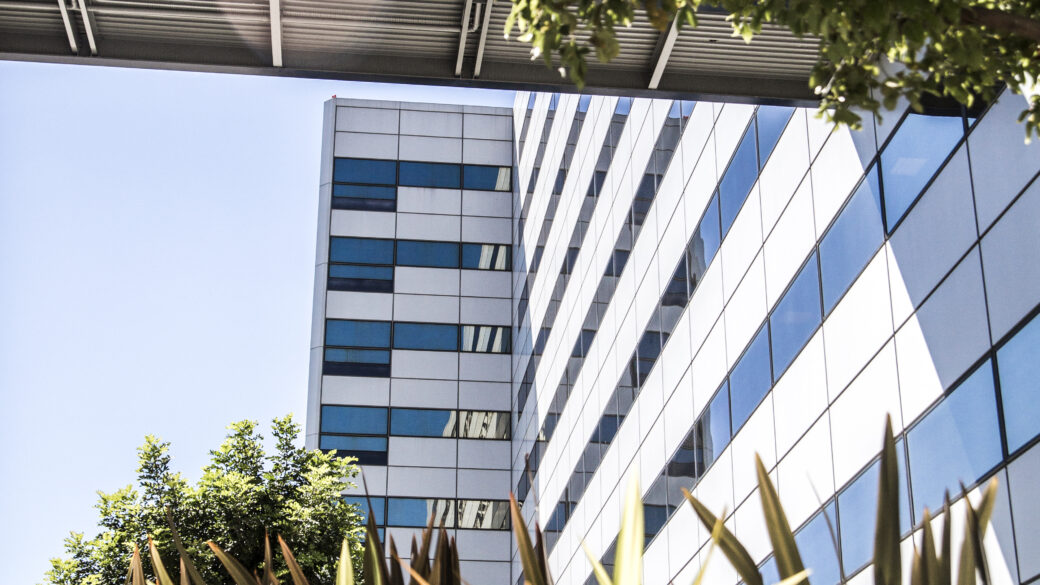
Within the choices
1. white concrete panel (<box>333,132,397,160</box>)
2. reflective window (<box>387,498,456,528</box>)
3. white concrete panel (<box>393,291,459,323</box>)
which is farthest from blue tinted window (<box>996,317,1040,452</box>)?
white concrete panel (<box>333,132,397,160</box>)

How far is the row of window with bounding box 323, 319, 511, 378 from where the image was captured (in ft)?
132

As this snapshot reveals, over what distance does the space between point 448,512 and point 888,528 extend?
34844 millimetres

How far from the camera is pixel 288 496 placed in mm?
18156

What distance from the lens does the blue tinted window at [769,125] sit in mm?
15586

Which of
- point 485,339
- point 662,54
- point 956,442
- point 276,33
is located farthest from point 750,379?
point 485,339

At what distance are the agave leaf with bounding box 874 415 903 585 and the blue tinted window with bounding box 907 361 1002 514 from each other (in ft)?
19.3

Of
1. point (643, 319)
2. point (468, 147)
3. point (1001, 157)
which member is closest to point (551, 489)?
point (643, 319)

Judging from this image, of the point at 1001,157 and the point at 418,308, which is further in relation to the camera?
the point at 418,308

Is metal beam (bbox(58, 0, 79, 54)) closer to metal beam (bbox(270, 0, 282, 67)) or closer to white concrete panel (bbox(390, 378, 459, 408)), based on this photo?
metal beam (bbox(270, 0, 282, 67))

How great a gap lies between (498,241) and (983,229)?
3215cm

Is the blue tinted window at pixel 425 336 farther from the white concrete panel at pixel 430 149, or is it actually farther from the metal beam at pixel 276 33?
the metal beam at pixel 276 33

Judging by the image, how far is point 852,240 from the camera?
1312 cm

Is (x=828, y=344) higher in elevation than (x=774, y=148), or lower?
lower

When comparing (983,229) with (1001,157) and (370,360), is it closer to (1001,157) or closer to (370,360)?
(1001,157)
